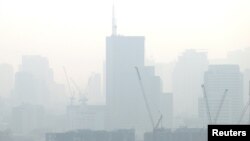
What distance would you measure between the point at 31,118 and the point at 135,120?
4.10 m

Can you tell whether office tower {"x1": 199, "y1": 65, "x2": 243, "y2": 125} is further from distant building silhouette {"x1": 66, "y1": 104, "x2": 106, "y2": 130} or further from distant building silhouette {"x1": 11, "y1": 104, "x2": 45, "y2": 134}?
distant building silhouette {"x1": 11, "y1": 104, "x2": 45, "y2": 134}

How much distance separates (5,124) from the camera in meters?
18.0

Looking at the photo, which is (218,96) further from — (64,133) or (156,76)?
(64,133)

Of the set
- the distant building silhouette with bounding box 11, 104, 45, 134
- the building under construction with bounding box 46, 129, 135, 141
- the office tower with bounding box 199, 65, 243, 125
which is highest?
the office tower with bounding box 199, 65, 243, 125

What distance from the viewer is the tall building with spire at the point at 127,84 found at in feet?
66.3

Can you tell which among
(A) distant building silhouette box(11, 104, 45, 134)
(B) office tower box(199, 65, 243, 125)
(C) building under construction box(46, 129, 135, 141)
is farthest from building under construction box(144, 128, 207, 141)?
(A) distant building silhouette box(11, 104, 45, 134)

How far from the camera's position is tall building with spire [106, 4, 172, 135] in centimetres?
2020

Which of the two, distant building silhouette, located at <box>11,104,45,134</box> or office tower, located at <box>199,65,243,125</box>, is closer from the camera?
distant building silhouette, located at <box>11,104,45,134</box>

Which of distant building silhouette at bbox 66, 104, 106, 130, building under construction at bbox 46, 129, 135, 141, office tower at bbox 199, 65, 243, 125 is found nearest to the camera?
A: building under construction at bbox 46, 129, 135, 141

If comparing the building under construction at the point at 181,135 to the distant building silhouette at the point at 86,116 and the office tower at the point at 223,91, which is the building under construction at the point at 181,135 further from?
the distant building silhouette at the point at 86,116

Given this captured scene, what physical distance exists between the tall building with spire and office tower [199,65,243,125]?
6.48ft

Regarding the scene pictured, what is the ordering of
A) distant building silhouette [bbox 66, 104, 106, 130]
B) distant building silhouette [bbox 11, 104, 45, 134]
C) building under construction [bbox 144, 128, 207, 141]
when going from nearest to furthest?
building under construction [bbox 144, 128, 207, 141]
distant building silhouette [bbox 11, 104, 45, 134]
distant building silhouette [bbox 66, 104, 106, 130]

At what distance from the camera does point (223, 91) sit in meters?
20.7

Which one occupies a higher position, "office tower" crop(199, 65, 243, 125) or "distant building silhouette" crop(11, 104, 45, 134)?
"office tower" crop(199, 65, 243, 125)
